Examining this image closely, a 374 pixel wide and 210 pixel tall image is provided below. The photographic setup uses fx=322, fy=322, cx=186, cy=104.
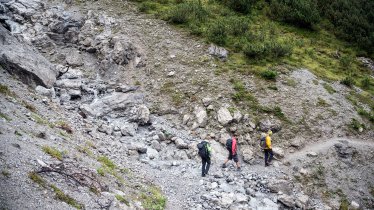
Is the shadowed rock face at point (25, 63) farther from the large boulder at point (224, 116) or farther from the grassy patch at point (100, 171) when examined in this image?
the large boulder at point (224, 116)

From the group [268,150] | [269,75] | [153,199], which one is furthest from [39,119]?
[269,75]

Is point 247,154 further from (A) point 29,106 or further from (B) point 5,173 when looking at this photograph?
(B) point 5,173

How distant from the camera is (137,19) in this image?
26562mm

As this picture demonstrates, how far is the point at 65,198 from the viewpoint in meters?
10.5

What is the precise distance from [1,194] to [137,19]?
64.6 ft

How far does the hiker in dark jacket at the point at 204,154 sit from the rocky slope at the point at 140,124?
44 cm

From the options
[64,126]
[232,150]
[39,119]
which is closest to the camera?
[39,119]

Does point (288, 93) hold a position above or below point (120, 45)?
below

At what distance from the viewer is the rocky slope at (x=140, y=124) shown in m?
12.5

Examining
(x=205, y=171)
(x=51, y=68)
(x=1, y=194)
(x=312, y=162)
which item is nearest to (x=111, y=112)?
(x=51, y=68)

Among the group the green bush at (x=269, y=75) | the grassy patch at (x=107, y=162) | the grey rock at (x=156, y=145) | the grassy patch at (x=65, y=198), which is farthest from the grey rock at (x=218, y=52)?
the grassy patch at (x=65, y=198)

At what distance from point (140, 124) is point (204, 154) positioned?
17.0ft

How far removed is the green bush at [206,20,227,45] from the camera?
24.3 metres

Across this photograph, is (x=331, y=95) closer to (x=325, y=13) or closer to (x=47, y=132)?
(x=325, y=13)
